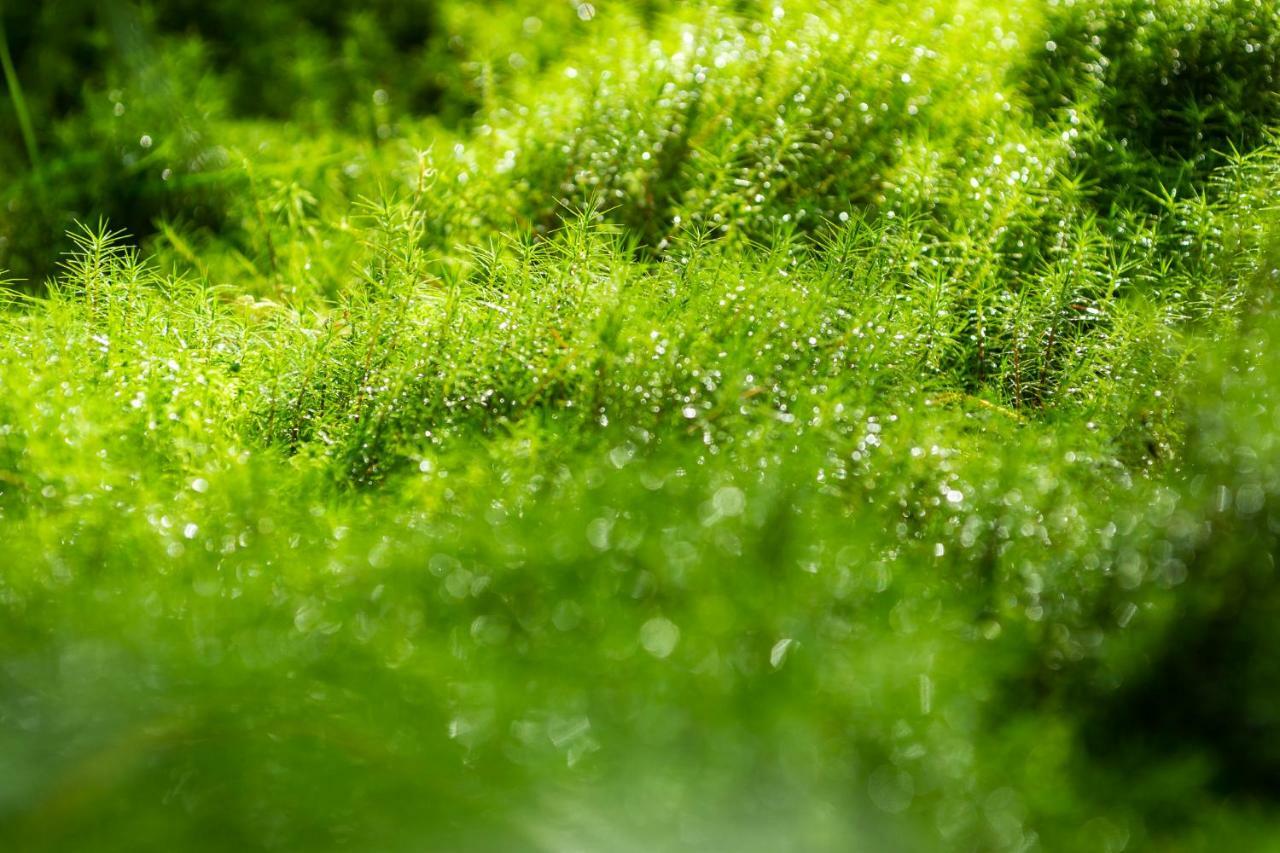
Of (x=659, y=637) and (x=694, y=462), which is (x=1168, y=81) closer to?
(x=694, y=462)

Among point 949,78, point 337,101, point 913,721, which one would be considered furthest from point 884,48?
point 913,721

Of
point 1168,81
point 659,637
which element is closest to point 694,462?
point 659,637

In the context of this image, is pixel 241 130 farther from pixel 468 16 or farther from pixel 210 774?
pixel 210 774

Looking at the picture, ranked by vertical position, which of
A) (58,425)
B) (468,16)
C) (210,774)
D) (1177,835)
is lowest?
(1177,835)

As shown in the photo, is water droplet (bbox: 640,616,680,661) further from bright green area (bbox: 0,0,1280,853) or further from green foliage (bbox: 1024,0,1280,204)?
green foliage (bbox: 1024,0,1280,204)

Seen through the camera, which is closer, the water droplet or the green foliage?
the water droplet

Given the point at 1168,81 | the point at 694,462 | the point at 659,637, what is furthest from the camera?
the point at 1168,81

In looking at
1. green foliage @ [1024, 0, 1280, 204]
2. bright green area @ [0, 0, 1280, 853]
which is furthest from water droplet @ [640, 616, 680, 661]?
green foliage @ [1024, 0, 1280, 204]

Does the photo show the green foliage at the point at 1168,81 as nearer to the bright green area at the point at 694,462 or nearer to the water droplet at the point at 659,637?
the bright green area at the point at 694,462
